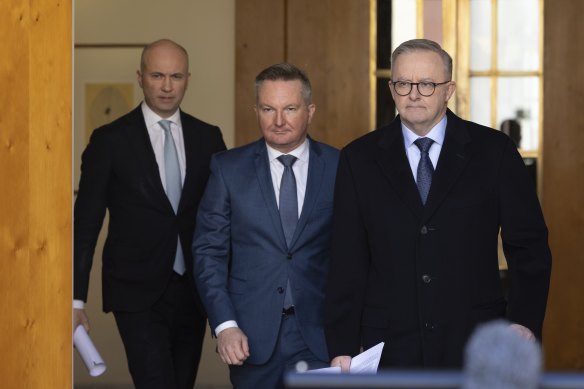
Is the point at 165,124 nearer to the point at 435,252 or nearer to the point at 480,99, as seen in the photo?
the point at 435,252

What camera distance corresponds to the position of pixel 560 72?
6328 mm

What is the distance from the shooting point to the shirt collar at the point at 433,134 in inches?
134

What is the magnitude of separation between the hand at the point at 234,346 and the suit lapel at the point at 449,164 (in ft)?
2.65

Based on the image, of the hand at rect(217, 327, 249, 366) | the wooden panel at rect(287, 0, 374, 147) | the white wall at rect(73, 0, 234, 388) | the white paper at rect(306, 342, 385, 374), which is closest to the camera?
the white paper at rect(306, 342, 385, 374)

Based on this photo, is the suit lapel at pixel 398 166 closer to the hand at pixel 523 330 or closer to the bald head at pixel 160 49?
the hand at pixel 523 330

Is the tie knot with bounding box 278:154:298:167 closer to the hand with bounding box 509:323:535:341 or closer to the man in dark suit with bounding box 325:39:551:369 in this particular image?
the man in dark suit with bounding box 325:39:551:369

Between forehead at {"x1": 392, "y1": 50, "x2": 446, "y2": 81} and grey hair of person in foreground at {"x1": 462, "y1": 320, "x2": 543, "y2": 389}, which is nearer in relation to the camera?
grey hair of person in foreground at {"x1": 462, "y1": 320, "x2": 543, "y2": 389}

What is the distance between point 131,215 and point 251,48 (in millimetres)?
2125

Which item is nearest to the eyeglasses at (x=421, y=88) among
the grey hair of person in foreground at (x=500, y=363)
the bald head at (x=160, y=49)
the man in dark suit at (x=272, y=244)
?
the man in dark suit at (x=272, y=244)

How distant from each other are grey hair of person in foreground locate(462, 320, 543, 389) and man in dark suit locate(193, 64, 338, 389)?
8.74 feet

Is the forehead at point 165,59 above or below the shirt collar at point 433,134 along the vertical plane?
above

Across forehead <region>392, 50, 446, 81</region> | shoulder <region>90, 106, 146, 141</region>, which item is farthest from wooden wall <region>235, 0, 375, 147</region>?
forehead <region>392, 50, 446, 81</region>

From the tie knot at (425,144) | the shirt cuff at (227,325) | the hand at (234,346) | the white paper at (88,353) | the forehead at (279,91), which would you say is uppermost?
the forehead at (279,91)

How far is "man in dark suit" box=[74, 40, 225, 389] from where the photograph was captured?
4598mm
